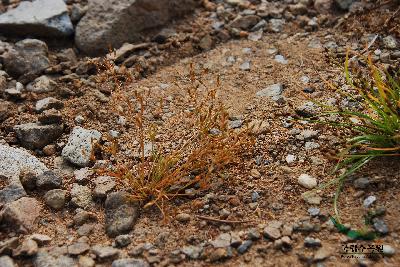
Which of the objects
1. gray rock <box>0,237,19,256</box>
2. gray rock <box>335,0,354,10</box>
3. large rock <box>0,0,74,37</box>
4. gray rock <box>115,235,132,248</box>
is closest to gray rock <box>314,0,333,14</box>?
gray rock <box>335,0,354,10</box>

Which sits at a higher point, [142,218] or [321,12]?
[321,12]

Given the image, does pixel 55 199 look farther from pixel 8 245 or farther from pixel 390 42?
pixel 390 42

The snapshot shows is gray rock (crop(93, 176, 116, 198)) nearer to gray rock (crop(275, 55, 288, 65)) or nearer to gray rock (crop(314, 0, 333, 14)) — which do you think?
gray rock (crop(275, 55, 288, 65))

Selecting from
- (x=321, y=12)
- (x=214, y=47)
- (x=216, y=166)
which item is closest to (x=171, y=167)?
(x=216, y=166)

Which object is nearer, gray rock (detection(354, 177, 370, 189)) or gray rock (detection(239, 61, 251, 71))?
gray rock (detection(354, 177, 370, 189))

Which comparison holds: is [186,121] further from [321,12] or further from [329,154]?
[321,12]

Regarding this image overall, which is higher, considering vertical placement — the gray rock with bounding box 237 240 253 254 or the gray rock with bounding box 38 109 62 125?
the gray rock with bounding box 38 109 62 125

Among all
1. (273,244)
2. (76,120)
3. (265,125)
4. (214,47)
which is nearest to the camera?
(273,244)

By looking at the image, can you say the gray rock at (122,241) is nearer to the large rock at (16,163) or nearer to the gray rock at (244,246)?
the gray rock at (244,246)
